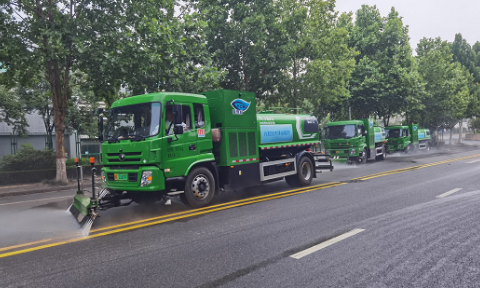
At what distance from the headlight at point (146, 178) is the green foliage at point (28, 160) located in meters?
12.1

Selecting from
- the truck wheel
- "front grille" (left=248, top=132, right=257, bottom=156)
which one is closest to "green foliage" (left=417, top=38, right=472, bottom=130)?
"front grille" (left=248, top=132, right=257, bottom=156)

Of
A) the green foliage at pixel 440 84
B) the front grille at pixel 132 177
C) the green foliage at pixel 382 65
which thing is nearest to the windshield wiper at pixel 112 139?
the front grille at pixel 132 177

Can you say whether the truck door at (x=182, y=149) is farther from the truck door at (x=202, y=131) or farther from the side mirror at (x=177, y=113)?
the side mirror at (x=177, y=113)

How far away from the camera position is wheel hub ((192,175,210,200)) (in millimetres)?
8117

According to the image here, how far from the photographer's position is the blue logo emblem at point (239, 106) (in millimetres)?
9250

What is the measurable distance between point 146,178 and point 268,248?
3400 millimetres

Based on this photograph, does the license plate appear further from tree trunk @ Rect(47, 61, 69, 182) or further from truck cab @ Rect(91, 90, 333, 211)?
tree trunk @ Rect(47, 61, 69, 182)

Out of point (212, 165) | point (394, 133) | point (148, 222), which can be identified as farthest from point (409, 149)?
point (148, 222)

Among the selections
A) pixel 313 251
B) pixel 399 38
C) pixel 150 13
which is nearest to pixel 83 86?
pixel 150 13

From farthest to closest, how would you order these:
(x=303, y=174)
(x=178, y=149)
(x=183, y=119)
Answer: (x=303, y=174) → (x=183, y=119) → (x=178, y=149)

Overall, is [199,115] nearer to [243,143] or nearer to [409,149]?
[243,143]

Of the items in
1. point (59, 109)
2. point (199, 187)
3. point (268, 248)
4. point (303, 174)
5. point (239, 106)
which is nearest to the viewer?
point (268, 248)

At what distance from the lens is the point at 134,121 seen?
796cm

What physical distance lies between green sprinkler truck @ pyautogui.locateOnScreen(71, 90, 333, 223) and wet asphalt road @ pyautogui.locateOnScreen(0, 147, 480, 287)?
503 mm
